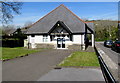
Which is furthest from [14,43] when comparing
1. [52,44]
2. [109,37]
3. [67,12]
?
[109,37]

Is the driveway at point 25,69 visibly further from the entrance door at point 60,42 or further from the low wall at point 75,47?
the entrance door at point 60,42

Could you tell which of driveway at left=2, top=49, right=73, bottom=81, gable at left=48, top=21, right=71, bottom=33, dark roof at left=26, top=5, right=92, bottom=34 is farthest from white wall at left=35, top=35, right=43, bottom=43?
driveway at left=2, top=49, right=73, bottom=81

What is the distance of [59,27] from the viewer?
23797 millimetres

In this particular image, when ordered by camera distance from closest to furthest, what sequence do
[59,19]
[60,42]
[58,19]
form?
[60,42], [59,19], [58,19]

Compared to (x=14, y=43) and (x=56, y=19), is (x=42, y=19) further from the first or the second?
(x=14, y=43)

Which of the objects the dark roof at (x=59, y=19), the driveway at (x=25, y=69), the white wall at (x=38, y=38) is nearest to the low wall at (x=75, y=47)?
the dark roof at (x=59, y=19)

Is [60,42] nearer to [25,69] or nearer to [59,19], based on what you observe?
[59,19]

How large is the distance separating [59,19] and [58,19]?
210 mm

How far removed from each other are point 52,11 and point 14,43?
452 inches

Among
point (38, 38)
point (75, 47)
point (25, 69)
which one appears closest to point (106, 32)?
point (75, 47)

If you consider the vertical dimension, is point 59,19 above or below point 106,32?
above

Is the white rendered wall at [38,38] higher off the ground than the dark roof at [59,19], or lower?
lower

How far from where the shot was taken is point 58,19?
83.3 ft

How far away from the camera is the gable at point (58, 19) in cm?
2391
